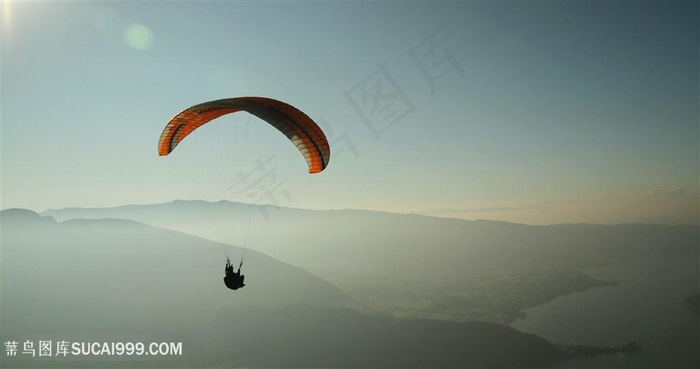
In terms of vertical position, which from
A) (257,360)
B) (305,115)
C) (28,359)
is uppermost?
(305,115)

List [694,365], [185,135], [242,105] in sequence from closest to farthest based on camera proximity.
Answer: [242,105]
[185,135]
[694,365]

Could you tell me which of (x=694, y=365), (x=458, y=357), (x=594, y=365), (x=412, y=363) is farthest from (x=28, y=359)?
(x=694, y=365)

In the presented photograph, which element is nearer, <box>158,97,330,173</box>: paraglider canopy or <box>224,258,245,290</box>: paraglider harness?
<box>158,97,330,173</box>: paraglider canopy

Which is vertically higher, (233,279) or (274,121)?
(274,121)

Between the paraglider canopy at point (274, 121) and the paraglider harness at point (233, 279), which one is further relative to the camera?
the paraglider harness at point (233, 279)

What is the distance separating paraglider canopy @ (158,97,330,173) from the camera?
54.5 ft

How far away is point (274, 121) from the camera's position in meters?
17.4

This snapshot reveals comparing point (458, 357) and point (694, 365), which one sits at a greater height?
point (458, 357)

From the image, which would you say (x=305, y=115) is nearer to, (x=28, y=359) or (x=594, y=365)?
(x=594, y=365)

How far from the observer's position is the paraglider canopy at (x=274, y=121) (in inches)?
655

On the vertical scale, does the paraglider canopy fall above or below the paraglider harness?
above

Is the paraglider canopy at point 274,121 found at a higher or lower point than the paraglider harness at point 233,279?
higher

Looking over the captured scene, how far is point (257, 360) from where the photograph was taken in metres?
197

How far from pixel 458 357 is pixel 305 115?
210 meters
